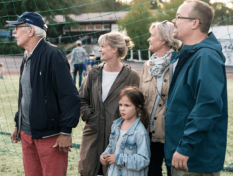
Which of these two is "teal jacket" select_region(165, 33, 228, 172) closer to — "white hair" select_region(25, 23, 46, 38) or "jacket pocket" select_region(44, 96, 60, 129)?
"jacket pocket" select_region(44, 96, 60, 129)

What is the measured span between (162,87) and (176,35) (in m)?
0.53

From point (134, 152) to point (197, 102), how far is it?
28.6 inches

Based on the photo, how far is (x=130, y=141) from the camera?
186 centimetres

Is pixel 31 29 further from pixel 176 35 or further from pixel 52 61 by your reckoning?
pixel 176 35

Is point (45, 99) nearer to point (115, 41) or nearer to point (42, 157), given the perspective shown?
point (42, 157)

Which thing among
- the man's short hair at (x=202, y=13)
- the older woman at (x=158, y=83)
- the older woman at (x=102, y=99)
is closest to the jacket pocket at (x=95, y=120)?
the older woman at (x=102, y=99)

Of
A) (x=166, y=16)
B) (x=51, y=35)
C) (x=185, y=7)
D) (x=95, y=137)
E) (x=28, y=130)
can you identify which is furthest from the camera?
(x=51, y=35)

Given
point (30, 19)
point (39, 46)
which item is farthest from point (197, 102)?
point (30, 19)

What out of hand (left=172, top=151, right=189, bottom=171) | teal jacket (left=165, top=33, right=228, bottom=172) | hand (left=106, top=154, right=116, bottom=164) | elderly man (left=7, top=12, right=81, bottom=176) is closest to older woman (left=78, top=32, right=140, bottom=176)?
elderly man (left=7, top=12, right=81, bottom=176)

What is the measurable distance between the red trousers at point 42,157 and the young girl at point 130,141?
0.38 metres

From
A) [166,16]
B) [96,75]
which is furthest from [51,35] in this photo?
[96,75]

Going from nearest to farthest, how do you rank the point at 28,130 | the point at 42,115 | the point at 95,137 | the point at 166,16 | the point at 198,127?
the point at 198,127 → the point at 42,115 → the point at 28,130 → the point at 95,137 → the point at 166,16

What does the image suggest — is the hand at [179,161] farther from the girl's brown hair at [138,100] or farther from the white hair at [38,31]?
the white hair at [38,31]

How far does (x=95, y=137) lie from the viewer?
7.36ft
